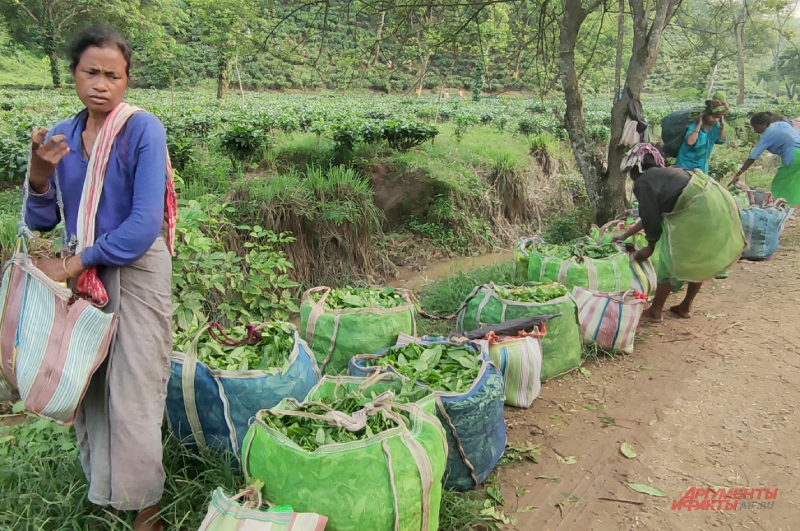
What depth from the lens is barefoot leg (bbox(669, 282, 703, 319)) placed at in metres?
4.64

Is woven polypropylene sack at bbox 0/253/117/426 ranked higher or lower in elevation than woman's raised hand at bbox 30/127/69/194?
lower

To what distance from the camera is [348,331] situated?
10.2ft

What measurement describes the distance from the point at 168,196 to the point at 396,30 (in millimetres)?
5038

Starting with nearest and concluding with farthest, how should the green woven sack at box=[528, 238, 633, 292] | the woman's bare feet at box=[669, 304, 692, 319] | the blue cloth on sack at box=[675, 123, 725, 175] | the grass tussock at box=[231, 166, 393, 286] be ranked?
the green woven sack at box=[528, 238, 633, 292] → the woman's bare feet at box=[669, 304, 692, 319] → the blue cloth on sack at box=[675, 123, 725, 175] → the grass tussock at box=[231, 166, 393, 286]

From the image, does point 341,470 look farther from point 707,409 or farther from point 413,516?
point 707,409

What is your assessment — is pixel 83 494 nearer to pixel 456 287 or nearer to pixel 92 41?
pixel 92 41

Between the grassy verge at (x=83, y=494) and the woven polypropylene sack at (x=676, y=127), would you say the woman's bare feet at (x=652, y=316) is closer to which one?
the woven polypropylene sack at (x=676, y=127)

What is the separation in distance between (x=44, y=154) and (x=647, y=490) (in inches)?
117

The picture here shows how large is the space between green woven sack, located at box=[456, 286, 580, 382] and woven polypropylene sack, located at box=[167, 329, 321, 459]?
160cm

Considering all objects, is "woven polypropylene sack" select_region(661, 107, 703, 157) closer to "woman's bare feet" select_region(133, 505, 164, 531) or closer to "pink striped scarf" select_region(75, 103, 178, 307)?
"pink striped scarf" select_region(75, 103, 178, 307)

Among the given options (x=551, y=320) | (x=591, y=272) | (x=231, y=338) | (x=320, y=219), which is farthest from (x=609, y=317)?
(x=320, y=219)

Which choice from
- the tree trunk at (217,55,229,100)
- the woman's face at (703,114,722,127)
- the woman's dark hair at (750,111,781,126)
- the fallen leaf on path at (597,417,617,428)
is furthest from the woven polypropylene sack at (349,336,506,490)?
the tree trunk at (217,55,229,100)

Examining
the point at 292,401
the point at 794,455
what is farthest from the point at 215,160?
the point at 794,455

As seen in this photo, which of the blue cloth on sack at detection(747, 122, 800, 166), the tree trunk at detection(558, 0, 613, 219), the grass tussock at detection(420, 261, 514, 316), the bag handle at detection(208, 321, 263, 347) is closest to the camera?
the bag handle at detection(208, 321, 263, 347)
